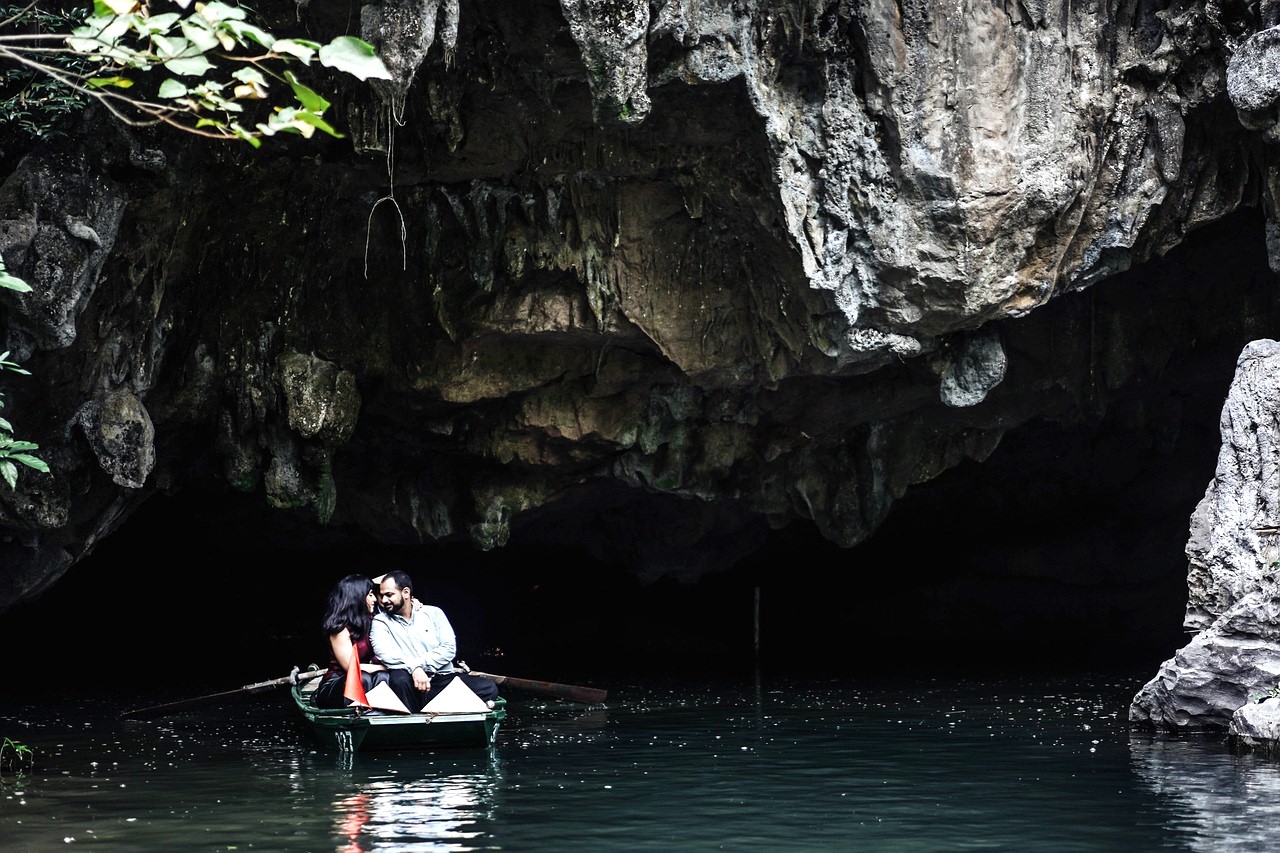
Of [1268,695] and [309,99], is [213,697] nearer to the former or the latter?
[1268,695]

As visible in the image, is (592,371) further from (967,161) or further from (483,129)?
(967,161)

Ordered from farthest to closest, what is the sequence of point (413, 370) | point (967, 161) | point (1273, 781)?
point (413, 370), point (967, 161), point (1273, 781)

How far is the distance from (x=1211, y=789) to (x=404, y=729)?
584 centimetres

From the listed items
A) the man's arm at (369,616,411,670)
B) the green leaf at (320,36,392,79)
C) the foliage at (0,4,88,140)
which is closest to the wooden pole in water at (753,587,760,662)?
the man's arm at (369,616,411,670)

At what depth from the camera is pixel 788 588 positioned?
27141 millimetres

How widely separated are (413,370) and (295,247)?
6.56 feet

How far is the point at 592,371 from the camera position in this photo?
52.4 ft

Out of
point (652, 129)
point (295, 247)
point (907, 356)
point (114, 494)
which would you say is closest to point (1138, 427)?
point (907, 356)

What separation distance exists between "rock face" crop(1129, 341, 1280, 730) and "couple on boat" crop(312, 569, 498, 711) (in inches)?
225

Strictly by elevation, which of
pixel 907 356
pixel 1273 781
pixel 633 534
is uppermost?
pixel 907 356

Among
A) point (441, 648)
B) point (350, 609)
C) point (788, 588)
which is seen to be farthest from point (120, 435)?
point (788, 588)

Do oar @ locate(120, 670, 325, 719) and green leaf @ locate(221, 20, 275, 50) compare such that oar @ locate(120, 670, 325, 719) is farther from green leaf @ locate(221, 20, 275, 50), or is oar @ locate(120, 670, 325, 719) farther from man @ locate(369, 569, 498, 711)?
green leaf @ locate(221, 20, 275, 50)

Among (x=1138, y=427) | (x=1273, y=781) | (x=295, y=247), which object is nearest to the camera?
(x=1273, y=781)

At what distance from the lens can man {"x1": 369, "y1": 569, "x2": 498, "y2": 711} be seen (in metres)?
11.6
